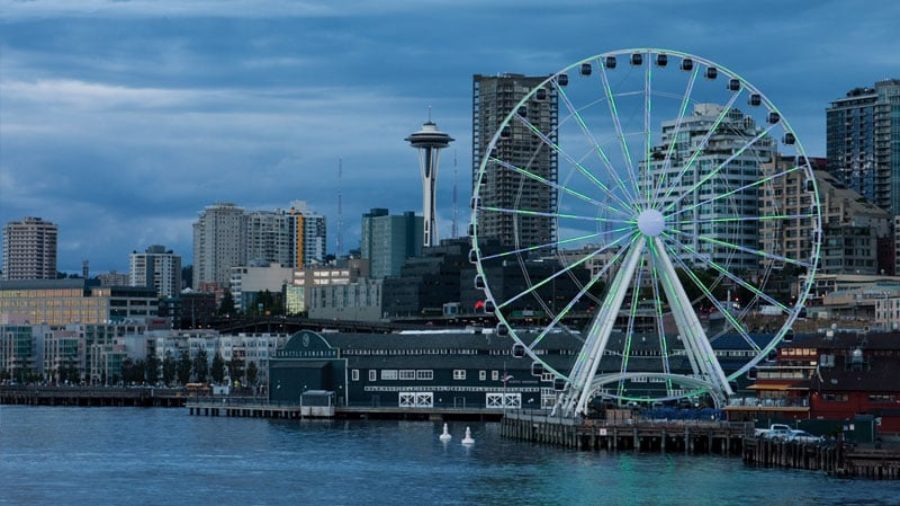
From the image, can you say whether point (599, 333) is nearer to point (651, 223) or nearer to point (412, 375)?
point (651, 223)

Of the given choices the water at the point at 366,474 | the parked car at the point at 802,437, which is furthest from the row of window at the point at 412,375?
the parked car at the point at 802,437

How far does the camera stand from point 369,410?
6063 inches

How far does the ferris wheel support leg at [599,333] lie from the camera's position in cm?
10881

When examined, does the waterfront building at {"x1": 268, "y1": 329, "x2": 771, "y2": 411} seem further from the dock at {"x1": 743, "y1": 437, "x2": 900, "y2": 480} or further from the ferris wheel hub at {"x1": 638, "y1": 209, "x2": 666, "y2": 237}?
the dock at {"x1": 743, "y1": 437, "x2": 900, "y2": 480}

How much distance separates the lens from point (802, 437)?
323 feet

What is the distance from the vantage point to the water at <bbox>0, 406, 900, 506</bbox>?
3428 inches

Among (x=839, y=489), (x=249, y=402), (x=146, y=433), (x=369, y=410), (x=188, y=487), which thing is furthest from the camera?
(x=249, y=402)

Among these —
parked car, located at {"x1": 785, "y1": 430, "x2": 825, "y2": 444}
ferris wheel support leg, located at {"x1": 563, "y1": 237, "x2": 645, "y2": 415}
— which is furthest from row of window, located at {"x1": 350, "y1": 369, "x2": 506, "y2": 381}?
parked car, located at {"x1": 785, "y1": 430, "x2": 825, "y2": 444}

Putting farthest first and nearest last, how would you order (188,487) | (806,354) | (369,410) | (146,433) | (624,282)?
(369,410) → (146,433) → (806,354) → (624,282) → (188,487)

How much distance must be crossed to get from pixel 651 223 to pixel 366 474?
19888 millimetres

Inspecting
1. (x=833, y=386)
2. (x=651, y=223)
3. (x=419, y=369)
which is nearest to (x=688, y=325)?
(x=651, y=223)

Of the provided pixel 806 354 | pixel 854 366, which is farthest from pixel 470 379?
pixel 854 366

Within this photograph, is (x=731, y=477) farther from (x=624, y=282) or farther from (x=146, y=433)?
(x=146, y=433)

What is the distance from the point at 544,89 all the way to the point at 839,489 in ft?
105
